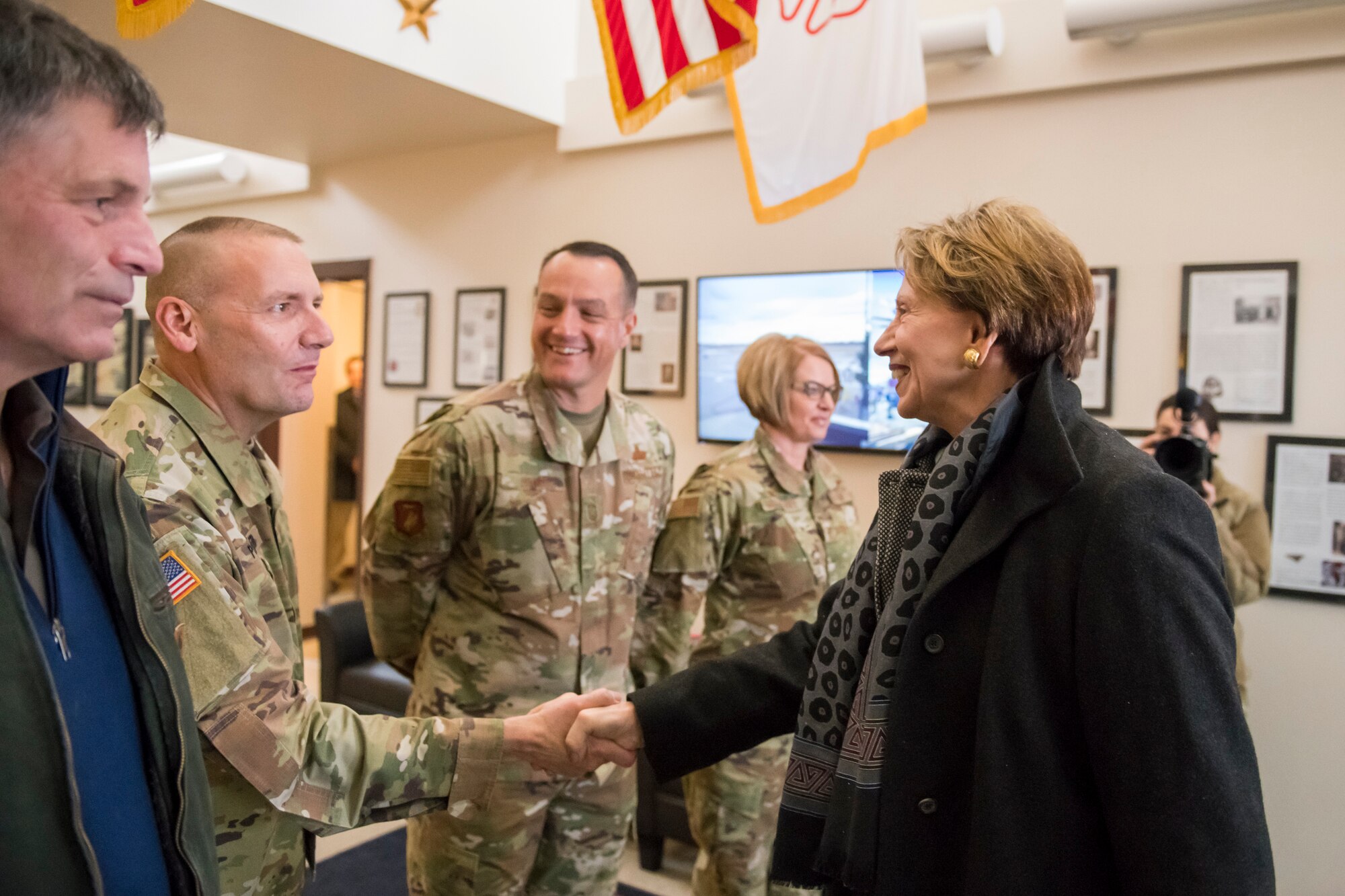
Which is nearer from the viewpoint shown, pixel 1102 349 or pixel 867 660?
pixel 867 660

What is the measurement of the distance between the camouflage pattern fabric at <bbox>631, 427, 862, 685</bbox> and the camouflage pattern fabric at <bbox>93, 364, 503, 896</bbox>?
1.15 metres

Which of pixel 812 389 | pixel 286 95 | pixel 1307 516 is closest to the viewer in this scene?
pixel 812 389

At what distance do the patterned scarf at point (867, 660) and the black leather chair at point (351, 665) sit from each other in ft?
10.3

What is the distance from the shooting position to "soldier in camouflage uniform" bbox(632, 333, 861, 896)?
8.68 ft

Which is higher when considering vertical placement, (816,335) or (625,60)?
(625,60)

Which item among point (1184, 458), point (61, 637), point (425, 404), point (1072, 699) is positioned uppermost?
point (425, 404)

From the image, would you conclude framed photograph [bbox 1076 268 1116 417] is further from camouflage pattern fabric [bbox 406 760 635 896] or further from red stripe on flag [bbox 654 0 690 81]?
camouflage pattern fabric [bbox 406 760 635 896]

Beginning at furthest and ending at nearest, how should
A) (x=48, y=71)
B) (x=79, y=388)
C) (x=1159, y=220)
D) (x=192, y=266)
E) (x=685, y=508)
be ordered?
1. (x=79, y=388)
2. (x=1159, y=220)
3. (x=685, y=508)
4. (x=192, y=266)
5. (x=48, y=71)

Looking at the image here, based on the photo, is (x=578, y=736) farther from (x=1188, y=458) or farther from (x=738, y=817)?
(x=1188, y=458)

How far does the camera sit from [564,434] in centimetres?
224

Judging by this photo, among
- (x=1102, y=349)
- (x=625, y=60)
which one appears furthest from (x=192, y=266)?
(x=1102, y=349)

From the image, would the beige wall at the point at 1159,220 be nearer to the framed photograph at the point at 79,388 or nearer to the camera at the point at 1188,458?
the camera at the point at 1188,458

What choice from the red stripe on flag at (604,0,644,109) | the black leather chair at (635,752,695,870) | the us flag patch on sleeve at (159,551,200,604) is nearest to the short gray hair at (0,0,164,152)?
the us flag patch on sleeve at (159,551,200,604)

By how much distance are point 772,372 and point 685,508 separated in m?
0.51
